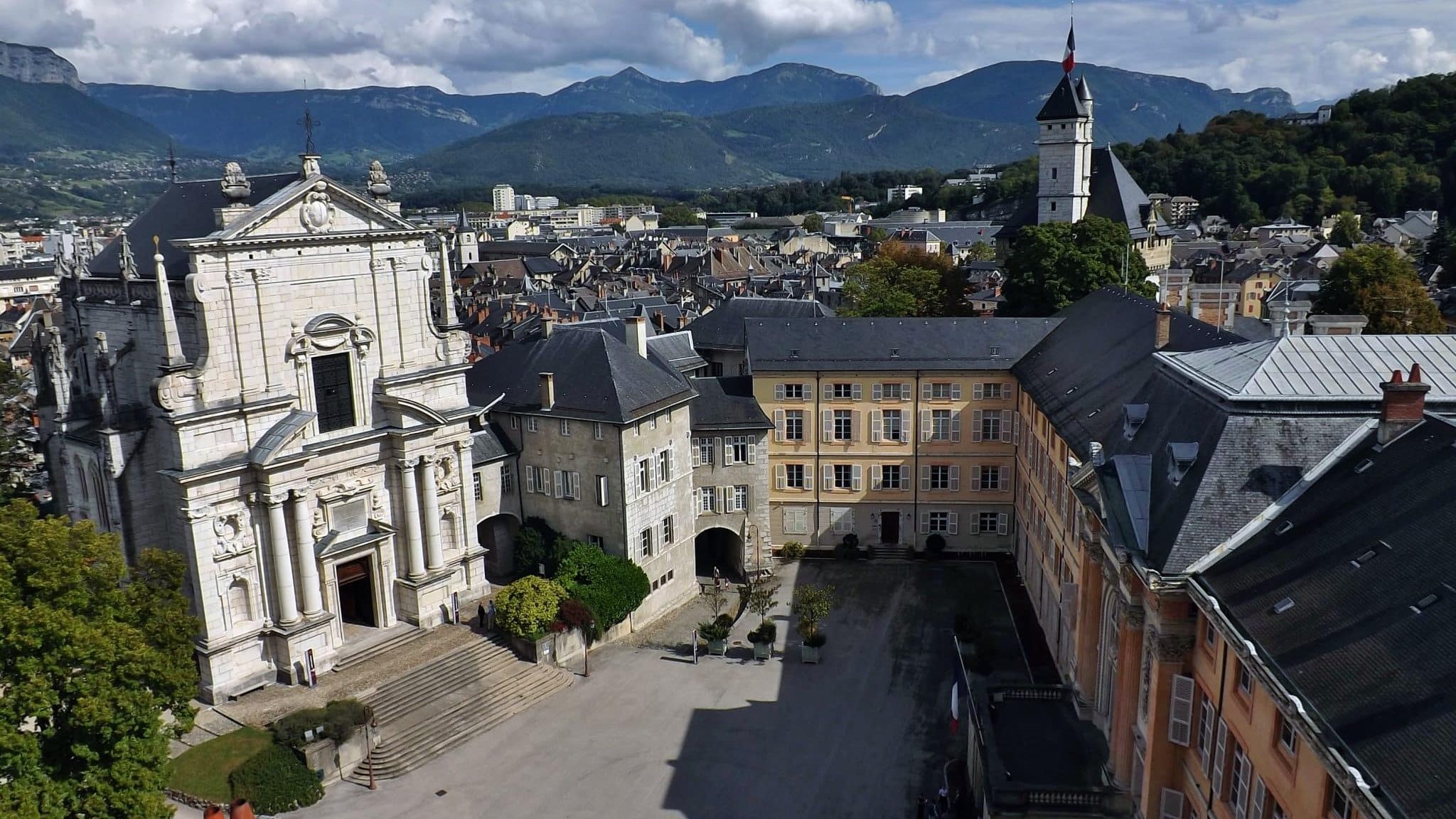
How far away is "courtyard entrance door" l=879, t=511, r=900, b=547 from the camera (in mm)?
56094

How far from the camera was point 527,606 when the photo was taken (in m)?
40.9

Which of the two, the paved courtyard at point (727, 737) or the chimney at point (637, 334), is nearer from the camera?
the paved courtyard at point (727, 737)

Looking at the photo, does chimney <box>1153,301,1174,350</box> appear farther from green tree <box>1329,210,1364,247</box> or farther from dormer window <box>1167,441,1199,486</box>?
green tree <box>1329,210,1364,247</box>

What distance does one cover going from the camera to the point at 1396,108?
169625mm

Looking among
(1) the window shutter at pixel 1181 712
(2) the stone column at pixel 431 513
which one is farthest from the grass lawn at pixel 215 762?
(1) the window shutter at pixel 1181 712

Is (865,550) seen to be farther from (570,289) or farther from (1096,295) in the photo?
(570,289)

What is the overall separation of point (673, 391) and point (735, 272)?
4157 inches

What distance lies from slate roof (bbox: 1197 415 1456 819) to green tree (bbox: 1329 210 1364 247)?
5202 inches

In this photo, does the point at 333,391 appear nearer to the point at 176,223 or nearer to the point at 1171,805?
the point at 176,223

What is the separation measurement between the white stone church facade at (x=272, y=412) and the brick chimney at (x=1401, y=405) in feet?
109

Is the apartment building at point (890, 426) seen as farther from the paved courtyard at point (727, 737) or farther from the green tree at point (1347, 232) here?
the green tree at point (1347, 232)

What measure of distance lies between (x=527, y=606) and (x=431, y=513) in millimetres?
5985

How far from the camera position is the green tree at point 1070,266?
7194 centimetres

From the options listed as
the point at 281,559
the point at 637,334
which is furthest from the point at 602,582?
the point at 637,334
